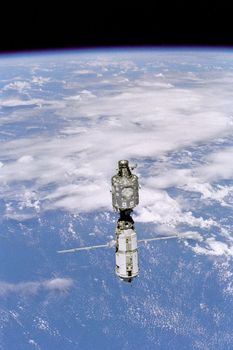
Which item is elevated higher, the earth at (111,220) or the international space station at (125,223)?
the international space station at (125,223)

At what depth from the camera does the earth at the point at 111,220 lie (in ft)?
102

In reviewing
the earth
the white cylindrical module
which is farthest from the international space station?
the earth

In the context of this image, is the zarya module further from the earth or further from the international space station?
the earth

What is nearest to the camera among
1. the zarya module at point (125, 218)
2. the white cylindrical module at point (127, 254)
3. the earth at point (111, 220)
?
the zarya module at point (125, 218)

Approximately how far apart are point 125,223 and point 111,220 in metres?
32.9

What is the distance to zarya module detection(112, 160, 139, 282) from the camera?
16.4 ft

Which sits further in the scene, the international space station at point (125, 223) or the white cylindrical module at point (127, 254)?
the white cylindrical module at point (127, 254)

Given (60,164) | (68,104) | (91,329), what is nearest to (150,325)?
(91,329)

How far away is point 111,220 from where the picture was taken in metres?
38.2

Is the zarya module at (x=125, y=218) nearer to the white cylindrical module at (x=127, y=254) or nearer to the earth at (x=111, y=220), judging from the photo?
the white cylindrical module at (x=127, y=254)

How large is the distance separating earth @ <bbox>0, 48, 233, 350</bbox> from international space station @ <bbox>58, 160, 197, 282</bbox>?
626 inches

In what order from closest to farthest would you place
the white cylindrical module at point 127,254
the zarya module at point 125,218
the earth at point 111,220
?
the zarya module at point 125,218
the white cylindrical module at point 127,254
the earth at point 111,220

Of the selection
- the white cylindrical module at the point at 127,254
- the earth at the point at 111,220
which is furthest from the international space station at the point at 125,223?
the earth at the point at 111,220

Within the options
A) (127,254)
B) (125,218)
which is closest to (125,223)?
(125,218)
